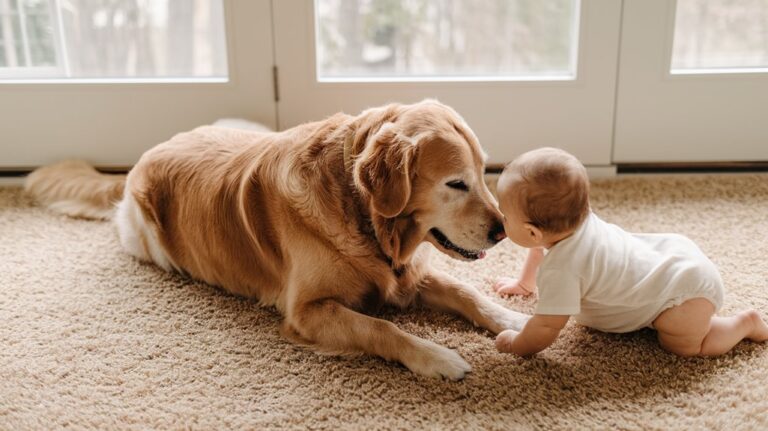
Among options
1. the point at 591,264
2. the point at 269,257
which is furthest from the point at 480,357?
the point at 269,257

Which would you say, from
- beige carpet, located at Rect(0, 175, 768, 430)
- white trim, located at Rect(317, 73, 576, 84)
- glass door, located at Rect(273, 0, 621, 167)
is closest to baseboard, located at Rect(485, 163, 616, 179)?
glass door, located at Rect(273, 0, 621, 167)

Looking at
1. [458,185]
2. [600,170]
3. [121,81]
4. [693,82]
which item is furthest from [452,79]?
[121,81]

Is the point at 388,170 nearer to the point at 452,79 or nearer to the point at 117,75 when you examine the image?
the point at 452,79

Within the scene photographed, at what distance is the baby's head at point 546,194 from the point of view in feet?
4.42

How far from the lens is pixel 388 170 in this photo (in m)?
1.47

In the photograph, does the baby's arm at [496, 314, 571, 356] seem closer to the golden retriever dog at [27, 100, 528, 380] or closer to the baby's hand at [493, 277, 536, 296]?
the golden retriever dog at [27, 100, 528, 380]

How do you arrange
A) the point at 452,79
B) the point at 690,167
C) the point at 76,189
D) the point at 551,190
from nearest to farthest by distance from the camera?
the point at 551,190, the point at 76,189, the point at 452,79, the point at 690,167

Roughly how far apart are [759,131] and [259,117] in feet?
6.08

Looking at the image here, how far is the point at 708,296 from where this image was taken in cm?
141

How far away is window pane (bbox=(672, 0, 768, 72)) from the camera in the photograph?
99.4 inches

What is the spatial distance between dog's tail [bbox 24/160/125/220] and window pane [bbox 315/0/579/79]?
88cm

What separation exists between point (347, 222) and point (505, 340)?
447 mm

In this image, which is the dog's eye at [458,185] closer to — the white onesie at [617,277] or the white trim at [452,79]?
the white onesie at [617,277]

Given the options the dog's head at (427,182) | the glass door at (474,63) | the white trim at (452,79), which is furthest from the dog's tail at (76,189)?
the dog's head at (427,182)
